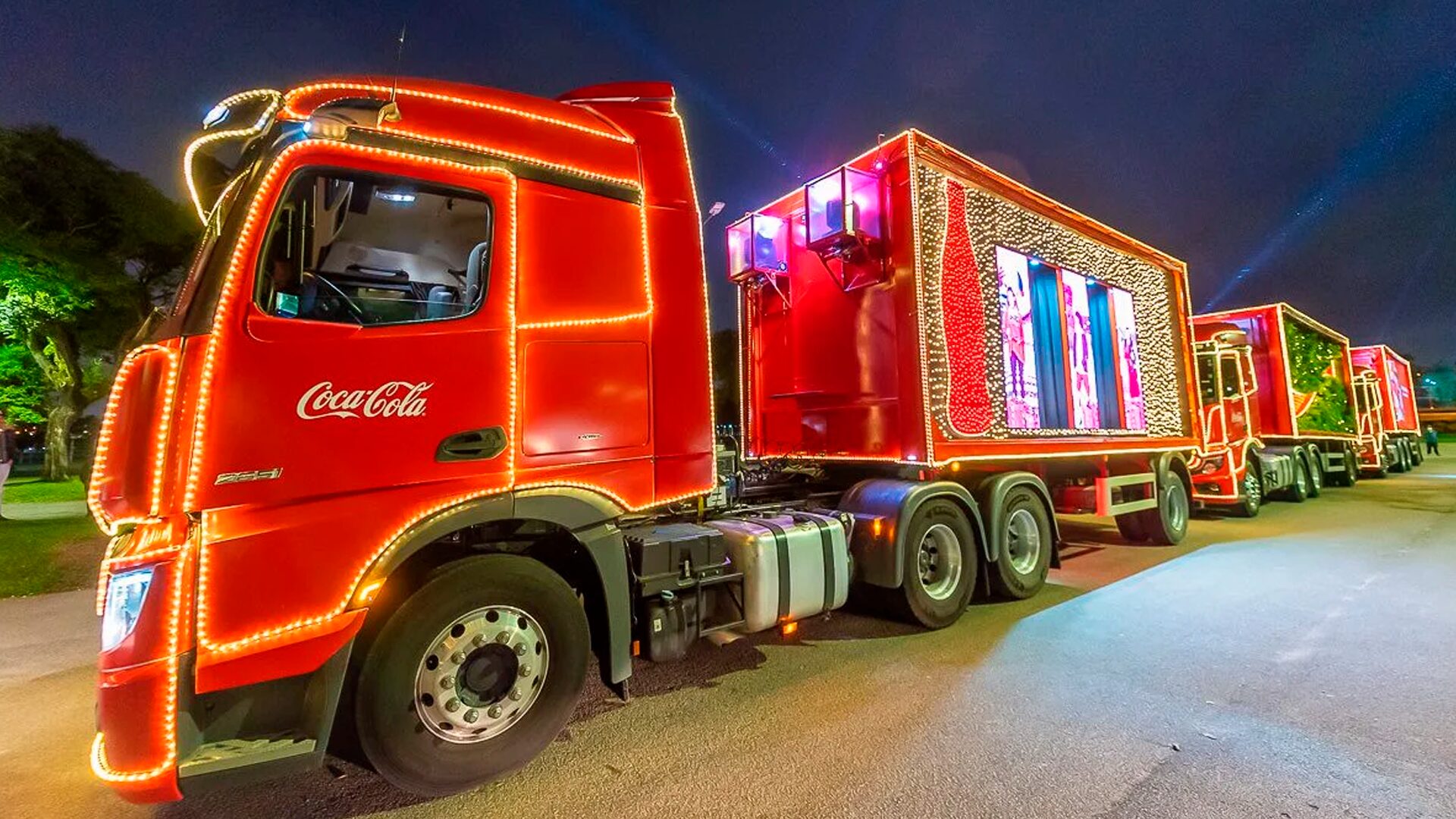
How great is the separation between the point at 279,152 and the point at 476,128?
33.4 inches

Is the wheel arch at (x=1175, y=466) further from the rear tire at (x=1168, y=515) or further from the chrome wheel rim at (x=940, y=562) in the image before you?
the chrome wheel rim at (x=940, y=562)

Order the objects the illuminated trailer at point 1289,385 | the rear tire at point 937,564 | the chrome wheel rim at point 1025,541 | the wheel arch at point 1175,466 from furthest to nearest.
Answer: the illuminated trailer at point 1289,385 < the wheel arch at point 1175,466 < the chrome wheel rim at point 1025,541 < the rear tire at point 937,564

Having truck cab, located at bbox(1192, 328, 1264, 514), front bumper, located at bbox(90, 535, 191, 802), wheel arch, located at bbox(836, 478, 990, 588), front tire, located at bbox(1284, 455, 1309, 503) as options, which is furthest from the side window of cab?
front tire, located at bbox(1284, 455, 1309, 503)

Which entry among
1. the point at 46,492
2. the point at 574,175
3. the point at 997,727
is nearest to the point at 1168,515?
the point at 997,727

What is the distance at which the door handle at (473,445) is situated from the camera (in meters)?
2.70

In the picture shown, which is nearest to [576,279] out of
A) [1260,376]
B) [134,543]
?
[134,543]

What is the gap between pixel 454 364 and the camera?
2742 millimetres

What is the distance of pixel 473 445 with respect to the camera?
9.08ft

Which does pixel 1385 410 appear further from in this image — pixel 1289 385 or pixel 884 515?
pixel 884 515

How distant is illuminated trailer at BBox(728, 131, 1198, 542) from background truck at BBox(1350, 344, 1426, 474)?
55.8ft

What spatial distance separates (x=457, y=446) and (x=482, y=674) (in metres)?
1.04

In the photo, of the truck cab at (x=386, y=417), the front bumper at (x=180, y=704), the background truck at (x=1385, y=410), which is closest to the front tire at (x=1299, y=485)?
the background truck at (x=1385, y=410)

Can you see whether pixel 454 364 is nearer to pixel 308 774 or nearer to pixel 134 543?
pixel 134 543

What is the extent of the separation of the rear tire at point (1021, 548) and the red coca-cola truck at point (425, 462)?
120cm
